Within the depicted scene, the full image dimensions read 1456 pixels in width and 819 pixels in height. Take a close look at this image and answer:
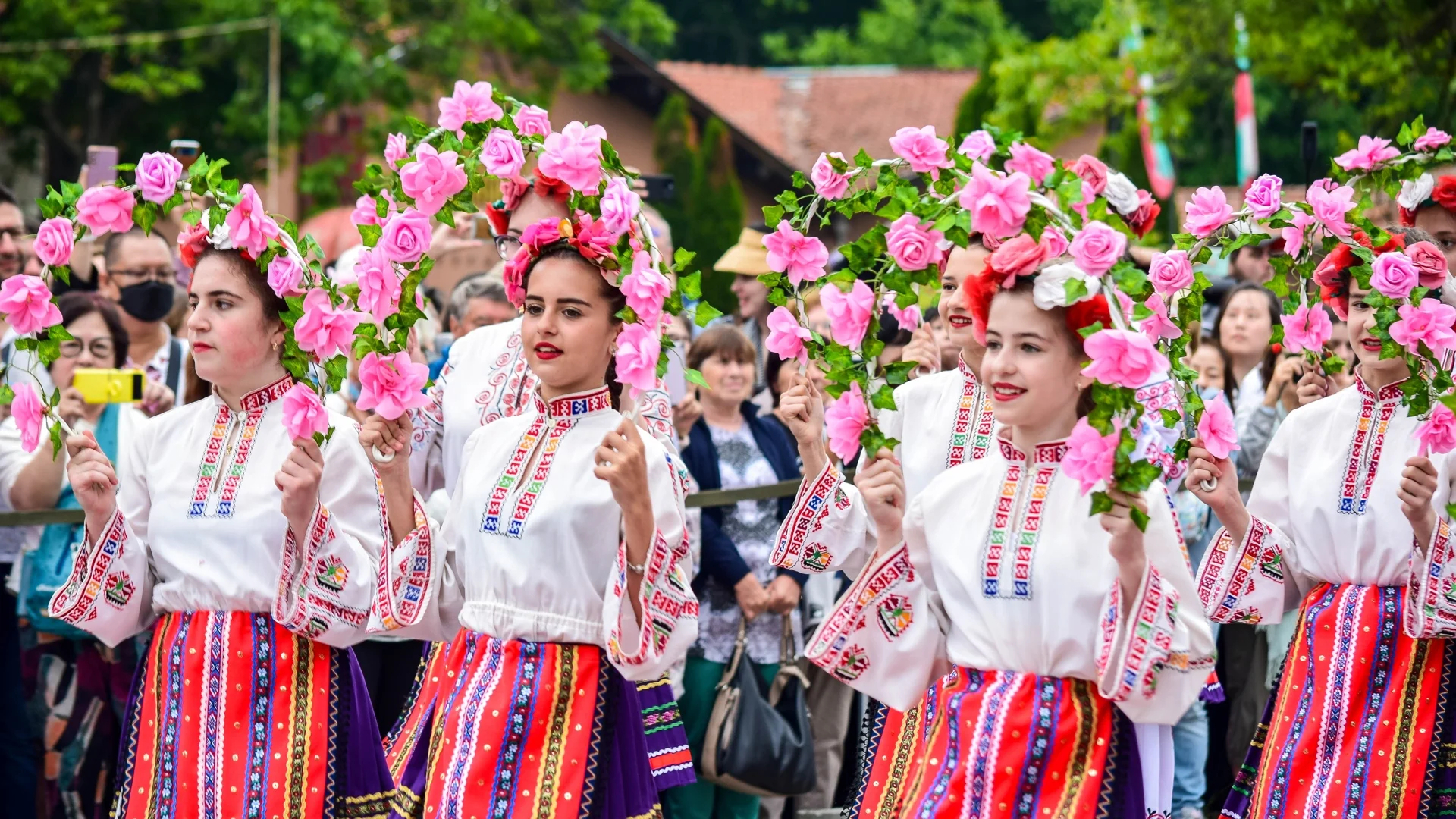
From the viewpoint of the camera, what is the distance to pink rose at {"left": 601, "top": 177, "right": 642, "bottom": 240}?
4191 millimetres

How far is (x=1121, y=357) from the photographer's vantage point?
11.3 ft

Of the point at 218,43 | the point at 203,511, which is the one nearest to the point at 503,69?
the point at 218,43

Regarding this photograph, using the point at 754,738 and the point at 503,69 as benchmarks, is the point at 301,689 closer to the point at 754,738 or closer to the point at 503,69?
the point at 754,738

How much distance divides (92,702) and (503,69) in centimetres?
1824

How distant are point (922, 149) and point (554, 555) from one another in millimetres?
1196

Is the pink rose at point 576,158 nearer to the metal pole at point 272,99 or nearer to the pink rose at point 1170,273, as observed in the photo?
the pink rose at point 1170,273

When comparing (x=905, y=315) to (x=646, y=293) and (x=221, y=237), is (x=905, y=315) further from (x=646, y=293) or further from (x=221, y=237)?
(x=221, y=237)

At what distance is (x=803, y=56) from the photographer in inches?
1597

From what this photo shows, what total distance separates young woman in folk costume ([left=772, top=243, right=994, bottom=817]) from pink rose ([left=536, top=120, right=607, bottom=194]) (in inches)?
28.6

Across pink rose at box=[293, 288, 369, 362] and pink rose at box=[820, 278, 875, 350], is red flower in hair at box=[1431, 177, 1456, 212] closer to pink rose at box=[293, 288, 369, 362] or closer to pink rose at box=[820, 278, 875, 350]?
pink rose at box=[820, 278, 875, 350]

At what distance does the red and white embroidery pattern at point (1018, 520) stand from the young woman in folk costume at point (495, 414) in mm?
860

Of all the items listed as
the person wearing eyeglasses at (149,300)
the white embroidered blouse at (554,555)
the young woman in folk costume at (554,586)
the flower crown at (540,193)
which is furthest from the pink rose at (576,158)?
the person wearing eyeglasses at (149,300)

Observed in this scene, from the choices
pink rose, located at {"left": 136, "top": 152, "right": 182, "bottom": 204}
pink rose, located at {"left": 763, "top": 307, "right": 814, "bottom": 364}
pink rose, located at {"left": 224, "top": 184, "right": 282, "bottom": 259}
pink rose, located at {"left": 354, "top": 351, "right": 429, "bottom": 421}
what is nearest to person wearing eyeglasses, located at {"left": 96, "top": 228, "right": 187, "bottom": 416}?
pink rose, located at {"left": 136, "top": 152, "right": 182, "bottom": 204}

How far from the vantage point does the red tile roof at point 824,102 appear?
33281 mm
